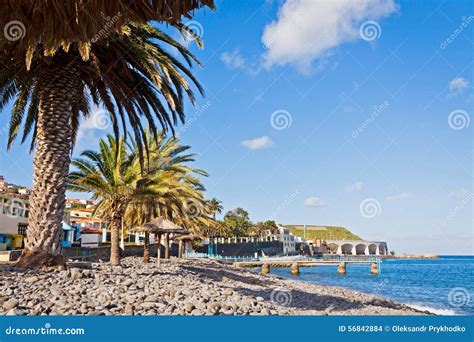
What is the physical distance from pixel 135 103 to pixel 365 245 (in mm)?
138170

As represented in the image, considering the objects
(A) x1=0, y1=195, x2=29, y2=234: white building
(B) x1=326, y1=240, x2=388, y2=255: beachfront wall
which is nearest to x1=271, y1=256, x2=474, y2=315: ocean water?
(A) x1=0, y1=195, x2=29, y2=234: white building

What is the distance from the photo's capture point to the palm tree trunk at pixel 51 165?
11.8 m

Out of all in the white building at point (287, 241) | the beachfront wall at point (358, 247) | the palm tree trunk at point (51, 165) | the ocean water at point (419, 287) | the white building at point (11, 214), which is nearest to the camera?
the palm tree trunk at point (51, 165)

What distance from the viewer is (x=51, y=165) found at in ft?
40.1

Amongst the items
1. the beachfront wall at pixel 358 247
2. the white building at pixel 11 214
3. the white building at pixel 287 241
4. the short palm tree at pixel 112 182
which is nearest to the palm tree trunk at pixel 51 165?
the short palm tree at pixel 112 182

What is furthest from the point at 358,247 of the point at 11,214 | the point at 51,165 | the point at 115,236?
the point at 51,165

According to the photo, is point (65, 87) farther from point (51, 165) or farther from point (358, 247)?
point (358, 247)

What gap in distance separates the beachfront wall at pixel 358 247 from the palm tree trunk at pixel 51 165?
132m

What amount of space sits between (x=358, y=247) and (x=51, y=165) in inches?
5654

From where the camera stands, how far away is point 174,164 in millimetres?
30438

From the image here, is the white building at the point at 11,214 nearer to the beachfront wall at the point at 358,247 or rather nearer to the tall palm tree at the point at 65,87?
the tall palm tree at the point at 65,87
